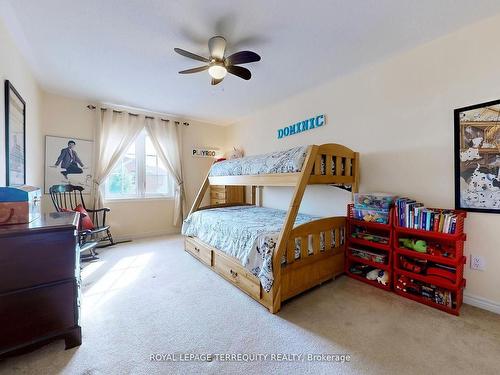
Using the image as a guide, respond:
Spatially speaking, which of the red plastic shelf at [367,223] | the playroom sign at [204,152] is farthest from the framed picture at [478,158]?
the playroom sign at [204,152]

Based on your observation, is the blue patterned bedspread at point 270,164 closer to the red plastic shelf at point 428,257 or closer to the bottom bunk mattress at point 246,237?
the bottom bunk mattress at point 246,237

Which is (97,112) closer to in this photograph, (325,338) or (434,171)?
(325,338)

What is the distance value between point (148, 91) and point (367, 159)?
3245 mm

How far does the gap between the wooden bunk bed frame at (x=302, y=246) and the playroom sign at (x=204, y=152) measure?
91.2 inches

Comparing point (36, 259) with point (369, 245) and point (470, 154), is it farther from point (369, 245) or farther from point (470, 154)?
point (470, 154)

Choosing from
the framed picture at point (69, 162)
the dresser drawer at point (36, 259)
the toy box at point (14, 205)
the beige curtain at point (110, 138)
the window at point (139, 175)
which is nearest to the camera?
the dresser drawer at point (36, 259)

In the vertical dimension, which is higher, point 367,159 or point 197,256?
point 367,159

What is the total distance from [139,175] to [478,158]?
479 cm

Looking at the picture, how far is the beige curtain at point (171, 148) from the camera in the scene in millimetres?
4352

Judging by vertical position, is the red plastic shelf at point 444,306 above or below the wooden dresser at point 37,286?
below

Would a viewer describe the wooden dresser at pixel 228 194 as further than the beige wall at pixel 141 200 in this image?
Yes

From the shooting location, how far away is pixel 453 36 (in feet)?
6.82

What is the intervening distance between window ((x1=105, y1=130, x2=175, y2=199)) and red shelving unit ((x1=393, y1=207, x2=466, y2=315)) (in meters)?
4.05

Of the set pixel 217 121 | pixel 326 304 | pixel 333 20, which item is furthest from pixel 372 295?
pixel 217 121
